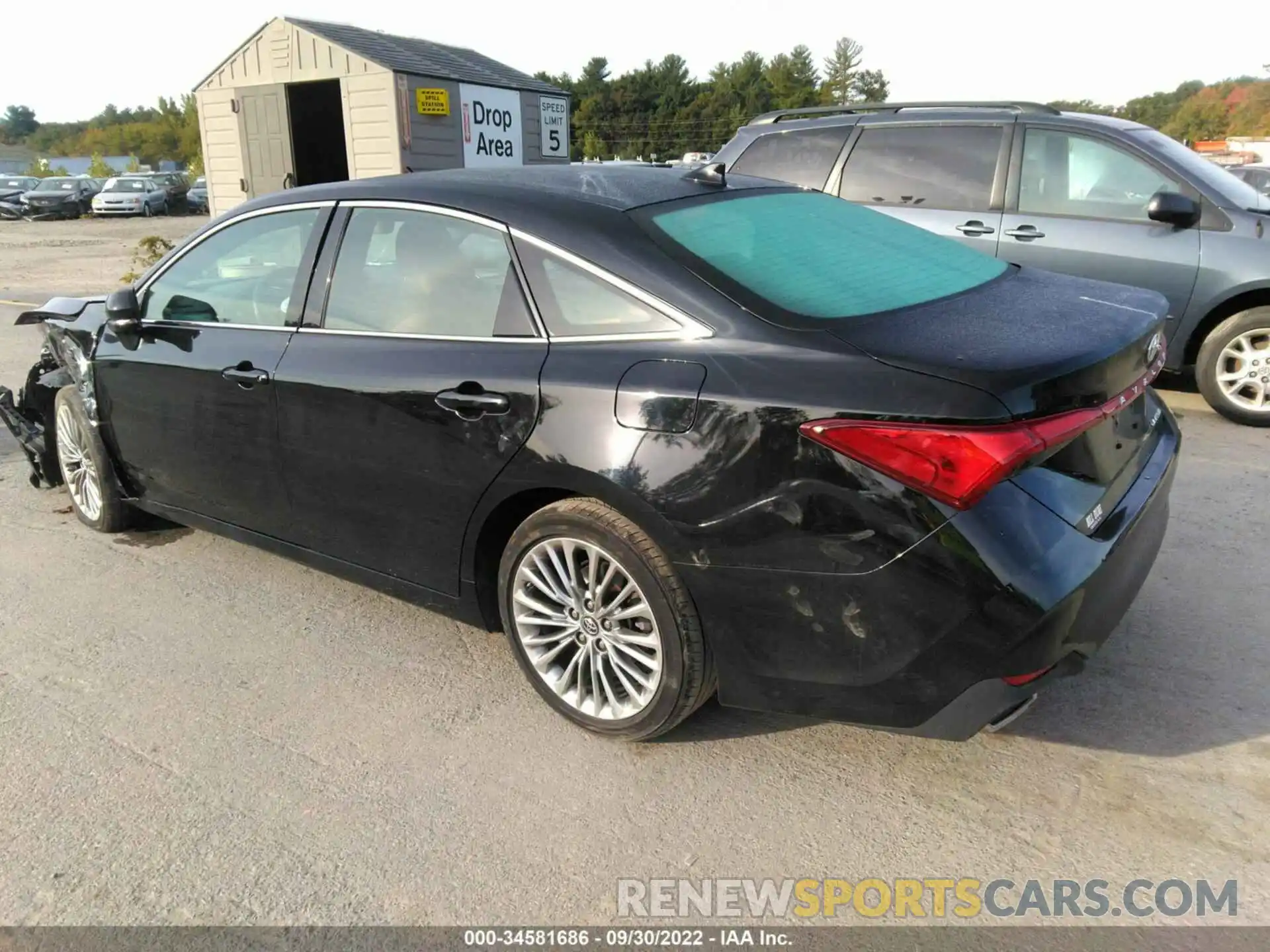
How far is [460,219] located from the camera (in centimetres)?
322

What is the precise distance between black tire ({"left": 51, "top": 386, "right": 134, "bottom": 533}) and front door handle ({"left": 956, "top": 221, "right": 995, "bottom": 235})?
17.6ft

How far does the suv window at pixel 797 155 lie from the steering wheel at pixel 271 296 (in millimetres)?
4246

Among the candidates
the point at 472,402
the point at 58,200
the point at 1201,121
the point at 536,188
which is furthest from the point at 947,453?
the point at 1201,121

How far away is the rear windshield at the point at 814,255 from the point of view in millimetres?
2795

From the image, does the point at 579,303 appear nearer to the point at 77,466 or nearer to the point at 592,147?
the point at 77,466

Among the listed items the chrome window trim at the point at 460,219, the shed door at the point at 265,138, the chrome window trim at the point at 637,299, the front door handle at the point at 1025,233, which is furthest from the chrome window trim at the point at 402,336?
the shed door at the point at 265,138

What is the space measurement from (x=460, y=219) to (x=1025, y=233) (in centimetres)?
463

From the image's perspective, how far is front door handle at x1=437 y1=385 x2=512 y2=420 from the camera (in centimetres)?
295

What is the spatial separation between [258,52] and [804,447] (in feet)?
47.4

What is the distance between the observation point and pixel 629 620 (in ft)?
9.53

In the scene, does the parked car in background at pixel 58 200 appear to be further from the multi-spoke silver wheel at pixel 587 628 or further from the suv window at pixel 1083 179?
the multi-spoke silver wheel at pixel 587 628

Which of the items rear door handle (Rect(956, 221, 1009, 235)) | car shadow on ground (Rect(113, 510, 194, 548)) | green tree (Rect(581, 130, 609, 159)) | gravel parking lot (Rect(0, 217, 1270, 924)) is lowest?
gravel parking lot (Rect(0, 217, 1270, 924))

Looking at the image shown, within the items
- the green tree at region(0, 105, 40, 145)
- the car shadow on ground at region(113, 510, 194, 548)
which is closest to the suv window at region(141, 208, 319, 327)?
the car shadow on ground at region(113, 510, 194, 548)

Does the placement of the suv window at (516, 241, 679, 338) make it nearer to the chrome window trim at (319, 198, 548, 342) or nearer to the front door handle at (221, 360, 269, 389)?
the chrome window trim at (319, 198, 548, 342)
